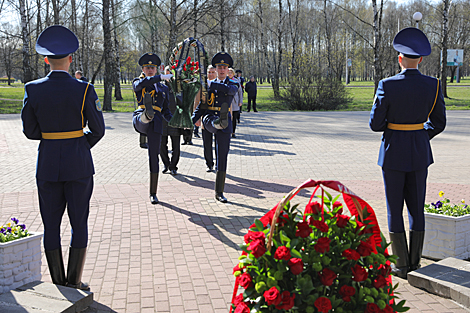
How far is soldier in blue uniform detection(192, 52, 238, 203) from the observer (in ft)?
22.5

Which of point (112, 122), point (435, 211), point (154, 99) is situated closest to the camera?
point (435, 211)

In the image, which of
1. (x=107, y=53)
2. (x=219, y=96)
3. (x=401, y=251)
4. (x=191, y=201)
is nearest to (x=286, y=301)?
(x=401, y=251)

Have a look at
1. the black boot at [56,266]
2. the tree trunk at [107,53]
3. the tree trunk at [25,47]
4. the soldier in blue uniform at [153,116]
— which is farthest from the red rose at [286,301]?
the tree trunk at [25,47]

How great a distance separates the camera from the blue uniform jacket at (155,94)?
21.8ft

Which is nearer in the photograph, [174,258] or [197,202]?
[174,258]

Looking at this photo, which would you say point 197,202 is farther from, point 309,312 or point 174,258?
point 309,312

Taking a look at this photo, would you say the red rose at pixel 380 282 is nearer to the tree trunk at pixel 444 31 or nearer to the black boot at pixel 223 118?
the black boot at pixel 223 118

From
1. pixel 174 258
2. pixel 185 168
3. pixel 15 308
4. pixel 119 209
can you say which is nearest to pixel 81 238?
pixel 15 308

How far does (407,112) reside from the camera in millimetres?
4102

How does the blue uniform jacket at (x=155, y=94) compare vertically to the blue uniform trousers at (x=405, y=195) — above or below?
above

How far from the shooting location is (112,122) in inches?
745

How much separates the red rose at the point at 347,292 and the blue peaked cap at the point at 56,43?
276cm

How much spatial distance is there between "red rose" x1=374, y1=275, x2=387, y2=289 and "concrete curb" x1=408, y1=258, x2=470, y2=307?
70.7 inches

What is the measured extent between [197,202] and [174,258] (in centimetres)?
224
